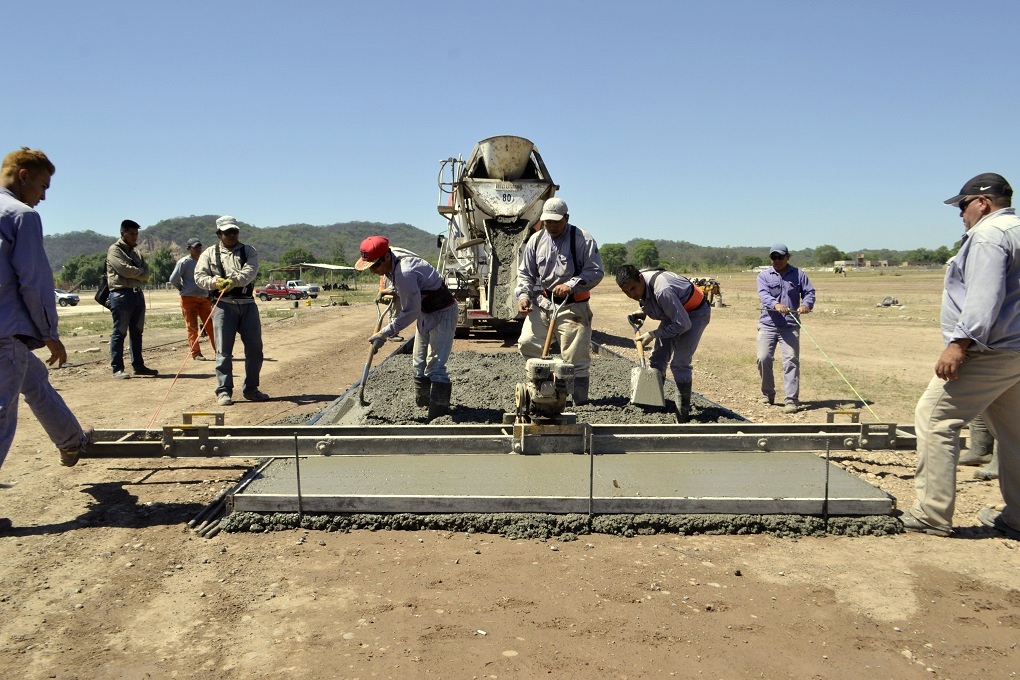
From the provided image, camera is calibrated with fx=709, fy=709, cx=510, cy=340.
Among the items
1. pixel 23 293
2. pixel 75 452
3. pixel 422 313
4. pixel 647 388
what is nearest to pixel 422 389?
pixel 422 313

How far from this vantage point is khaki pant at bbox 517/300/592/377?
18.4ft

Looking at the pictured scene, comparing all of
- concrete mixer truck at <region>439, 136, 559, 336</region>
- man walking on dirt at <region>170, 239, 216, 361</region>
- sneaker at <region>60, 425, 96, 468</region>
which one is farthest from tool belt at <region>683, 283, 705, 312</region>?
man walking on dirt at <region>170, 239, 216, 361</region>

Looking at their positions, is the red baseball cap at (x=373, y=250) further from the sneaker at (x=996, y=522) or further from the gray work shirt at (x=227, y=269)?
the sneaker at (x=996, y=522)

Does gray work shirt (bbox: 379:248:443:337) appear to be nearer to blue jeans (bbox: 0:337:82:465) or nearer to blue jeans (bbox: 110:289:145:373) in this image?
blue jeans (bbox: 0:337:82:465)

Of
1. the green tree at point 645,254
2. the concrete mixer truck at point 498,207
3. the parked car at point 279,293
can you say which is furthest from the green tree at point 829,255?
the concrete mixer truck at point 498,207

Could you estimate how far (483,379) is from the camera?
706cm

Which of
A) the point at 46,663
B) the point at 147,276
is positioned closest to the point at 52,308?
the point at 46,663

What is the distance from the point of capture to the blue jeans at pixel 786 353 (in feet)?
22.7

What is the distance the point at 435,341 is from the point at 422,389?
44cm

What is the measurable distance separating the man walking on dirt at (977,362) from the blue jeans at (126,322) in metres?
7.97

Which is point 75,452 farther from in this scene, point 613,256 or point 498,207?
point 613,256

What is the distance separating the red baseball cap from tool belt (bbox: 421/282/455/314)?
51 cm

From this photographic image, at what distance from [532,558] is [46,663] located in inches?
76.7

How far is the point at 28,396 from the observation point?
3951 millimetres
